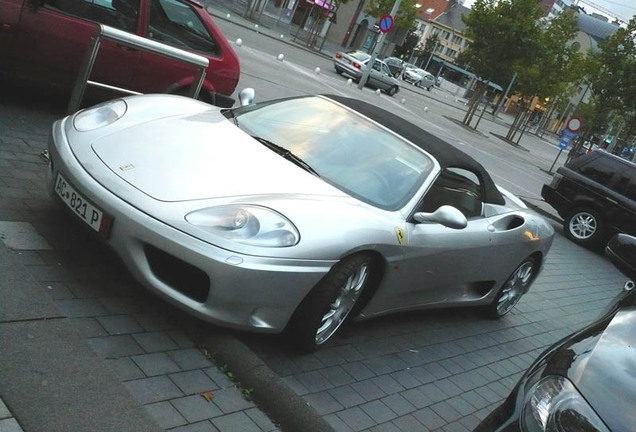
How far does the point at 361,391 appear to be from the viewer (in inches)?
152

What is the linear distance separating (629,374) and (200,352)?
206 centimetres

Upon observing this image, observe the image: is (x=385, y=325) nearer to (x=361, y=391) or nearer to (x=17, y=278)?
(x=361, y=391)

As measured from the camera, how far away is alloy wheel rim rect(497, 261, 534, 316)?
19.7 ft

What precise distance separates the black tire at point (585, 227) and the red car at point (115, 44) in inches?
317

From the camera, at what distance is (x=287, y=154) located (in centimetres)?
438

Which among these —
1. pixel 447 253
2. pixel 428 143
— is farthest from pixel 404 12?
pixel 447 253

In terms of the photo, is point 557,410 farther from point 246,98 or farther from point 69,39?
point 69,39

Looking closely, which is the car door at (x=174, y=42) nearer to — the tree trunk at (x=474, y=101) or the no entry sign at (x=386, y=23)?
the no entry sign at (x=386, y=23)

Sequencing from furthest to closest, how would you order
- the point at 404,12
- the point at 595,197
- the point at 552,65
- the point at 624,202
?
the point at 404,12 < the point at 552,65 < the point at 595,197 < the point at 624,202

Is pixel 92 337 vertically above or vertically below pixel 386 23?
below

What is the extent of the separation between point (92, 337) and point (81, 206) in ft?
2.62

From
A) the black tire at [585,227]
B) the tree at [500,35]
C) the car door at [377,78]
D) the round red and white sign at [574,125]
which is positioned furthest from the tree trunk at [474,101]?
the black tire at [585,227]

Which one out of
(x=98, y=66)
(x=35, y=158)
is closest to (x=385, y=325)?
(x=35, y=158)

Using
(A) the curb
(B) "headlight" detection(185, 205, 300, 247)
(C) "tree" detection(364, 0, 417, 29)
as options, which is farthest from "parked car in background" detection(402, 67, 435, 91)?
(A) the curb
